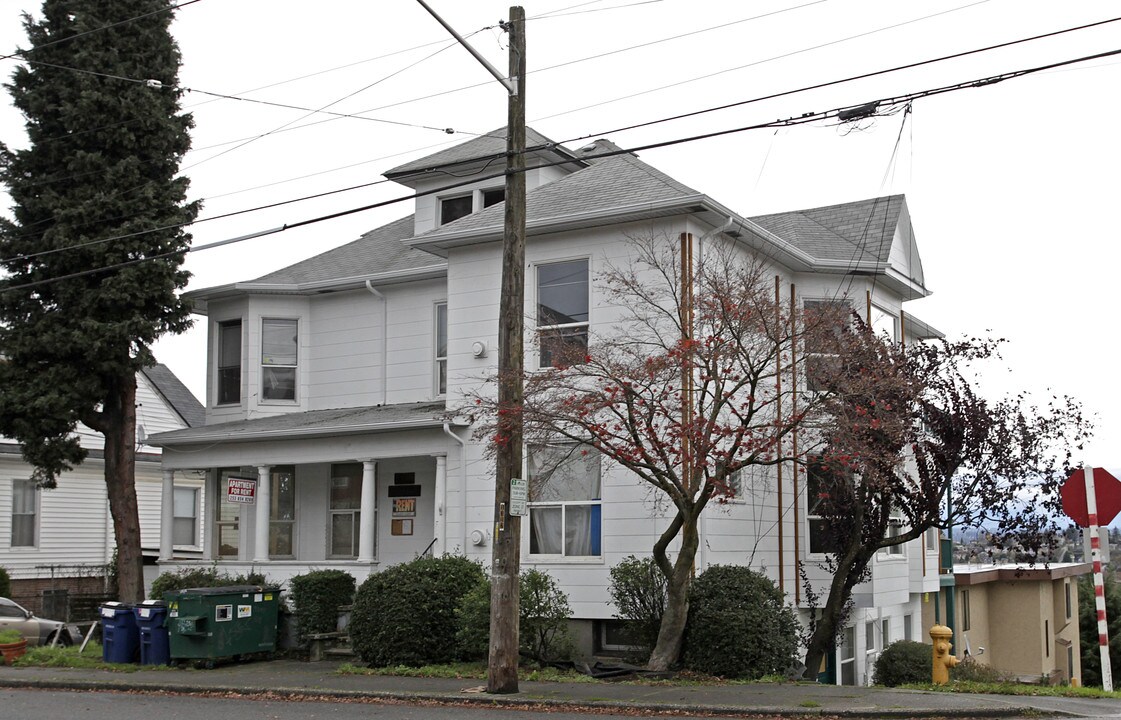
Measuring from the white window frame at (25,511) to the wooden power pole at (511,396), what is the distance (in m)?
22.4

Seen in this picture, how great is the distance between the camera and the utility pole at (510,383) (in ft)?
46.0

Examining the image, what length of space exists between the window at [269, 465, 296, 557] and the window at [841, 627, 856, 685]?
1055cm

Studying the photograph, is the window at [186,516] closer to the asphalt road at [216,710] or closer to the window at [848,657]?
the asphalt road at [216,710]

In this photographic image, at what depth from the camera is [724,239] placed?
1919cm

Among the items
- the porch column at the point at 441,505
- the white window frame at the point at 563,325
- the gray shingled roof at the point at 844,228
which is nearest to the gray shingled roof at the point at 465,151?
the gray shingled roof at the point at 844,228

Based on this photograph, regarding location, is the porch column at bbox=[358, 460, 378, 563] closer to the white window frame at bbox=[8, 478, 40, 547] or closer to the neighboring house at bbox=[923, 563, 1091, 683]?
the white window frame at bbox=[8, 478, 40, 547]

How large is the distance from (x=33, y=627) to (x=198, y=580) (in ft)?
14.3

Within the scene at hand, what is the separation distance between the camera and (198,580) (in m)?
21.3

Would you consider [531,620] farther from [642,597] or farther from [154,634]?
[154,634]

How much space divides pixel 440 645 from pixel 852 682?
799 cm

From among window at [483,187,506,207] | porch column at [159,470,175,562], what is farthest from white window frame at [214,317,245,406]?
window at [483,187,506,207]

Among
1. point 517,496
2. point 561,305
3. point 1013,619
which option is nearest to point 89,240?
point 561,305

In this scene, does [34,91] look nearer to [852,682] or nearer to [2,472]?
[2,472]

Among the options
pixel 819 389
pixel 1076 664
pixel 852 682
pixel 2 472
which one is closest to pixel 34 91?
pixel 2 472
